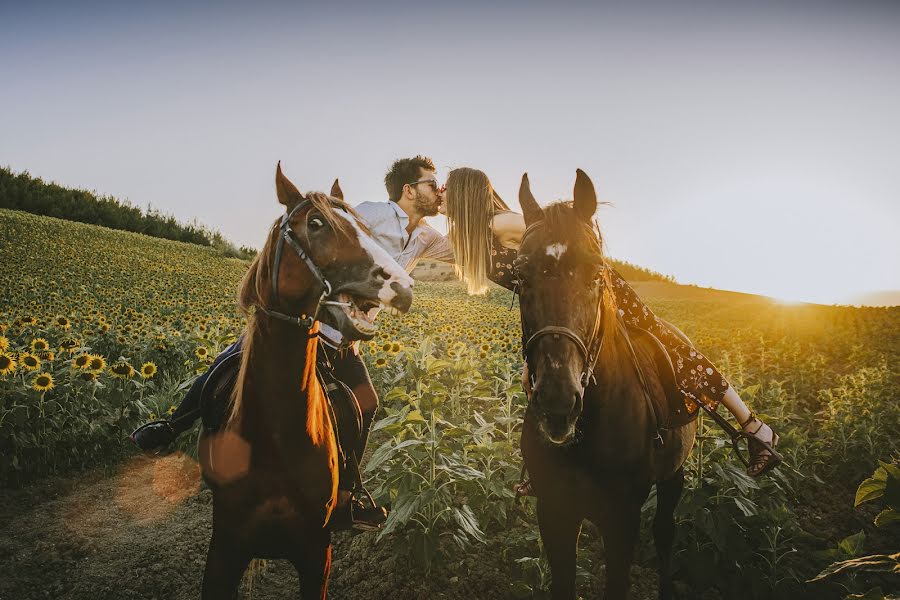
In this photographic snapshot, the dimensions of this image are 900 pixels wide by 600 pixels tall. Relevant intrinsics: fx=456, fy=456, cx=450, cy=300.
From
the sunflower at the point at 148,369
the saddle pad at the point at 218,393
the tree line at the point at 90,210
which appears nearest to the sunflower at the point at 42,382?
the sunflower at the point at 148,369

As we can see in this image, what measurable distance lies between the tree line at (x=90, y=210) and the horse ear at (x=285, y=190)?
119 ft

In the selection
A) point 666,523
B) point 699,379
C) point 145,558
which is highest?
point 699,379

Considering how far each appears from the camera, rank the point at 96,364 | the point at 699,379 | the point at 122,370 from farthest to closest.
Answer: the point at 96,364 → the point at 122,370 → the point at 699,379

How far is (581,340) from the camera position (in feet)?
7.30

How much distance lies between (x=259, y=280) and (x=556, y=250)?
1.49 m

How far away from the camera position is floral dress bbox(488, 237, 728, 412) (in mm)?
3256

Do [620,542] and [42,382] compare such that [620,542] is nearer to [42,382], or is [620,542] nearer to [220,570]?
[220,570]

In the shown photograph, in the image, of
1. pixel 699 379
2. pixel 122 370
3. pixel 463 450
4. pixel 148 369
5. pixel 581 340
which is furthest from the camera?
pixel 148 369

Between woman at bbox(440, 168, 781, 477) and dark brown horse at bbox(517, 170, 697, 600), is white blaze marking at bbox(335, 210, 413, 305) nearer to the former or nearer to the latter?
dark brown horse at bbox(517, 170, 697, 600)

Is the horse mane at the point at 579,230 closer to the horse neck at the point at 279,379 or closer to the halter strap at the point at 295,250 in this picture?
the halter strap at the point at 295,250

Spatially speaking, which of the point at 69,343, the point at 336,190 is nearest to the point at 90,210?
the point at 69,343

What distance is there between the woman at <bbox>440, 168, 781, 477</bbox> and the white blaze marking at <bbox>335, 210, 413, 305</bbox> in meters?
1.15

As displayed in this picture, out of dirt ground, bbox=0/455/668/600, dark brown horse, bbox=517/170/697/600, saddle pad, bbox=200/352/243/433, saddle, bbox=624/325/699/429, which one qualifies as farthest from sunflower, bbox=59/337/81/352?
saddle, bbox=624/325/699/429

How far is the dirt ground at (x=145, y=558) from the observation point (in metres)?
3.87
